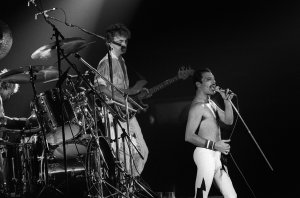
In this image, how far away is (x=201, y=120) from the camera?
5680 mm

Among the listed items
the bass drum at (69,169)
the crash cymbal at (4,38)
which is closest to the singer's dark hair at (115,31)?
the bass drum at (69,169)

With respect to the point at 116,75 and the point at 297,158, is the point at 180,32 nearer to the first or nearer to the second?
the point at 116,75

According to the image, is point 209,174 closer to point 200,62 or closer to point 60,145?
point 60,145

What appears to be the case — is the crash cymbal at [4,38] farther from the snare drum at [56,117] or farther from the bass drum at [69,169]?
the bass drum at [69,169]

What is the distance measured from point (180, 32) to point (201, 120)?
3091mm

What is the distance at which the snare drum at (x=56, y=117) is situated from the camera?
230 inches

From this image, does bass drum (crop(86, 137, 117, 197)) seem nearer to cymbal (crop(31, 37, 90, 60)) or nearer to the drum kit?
the drum kit

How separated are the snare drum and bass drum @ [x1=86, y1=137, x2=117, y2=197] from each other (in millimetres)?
497

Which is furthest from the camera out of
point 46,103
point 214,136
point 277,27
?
point 277,27

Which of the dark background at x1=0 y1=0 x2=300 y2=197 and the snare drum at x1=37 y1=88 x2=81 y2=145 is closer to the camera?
the snare drum at x1=37 y1=88 x2=81 y2=145

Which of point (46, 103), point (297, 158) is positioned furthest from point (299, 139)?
point (46, 103)

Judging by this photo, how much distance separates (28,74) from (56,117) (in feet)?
2.30

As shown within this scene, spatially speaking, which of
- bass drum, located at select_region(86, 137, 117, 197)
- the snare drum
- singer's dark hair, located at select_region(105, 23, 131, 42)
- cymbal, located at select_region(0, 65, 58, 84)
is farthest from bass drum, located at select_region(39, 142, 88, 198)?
singer's dark hair, located at select_region(105, 23, 131, 42)

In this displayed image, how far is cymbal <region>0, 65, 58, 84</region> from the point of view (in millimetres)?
5816
